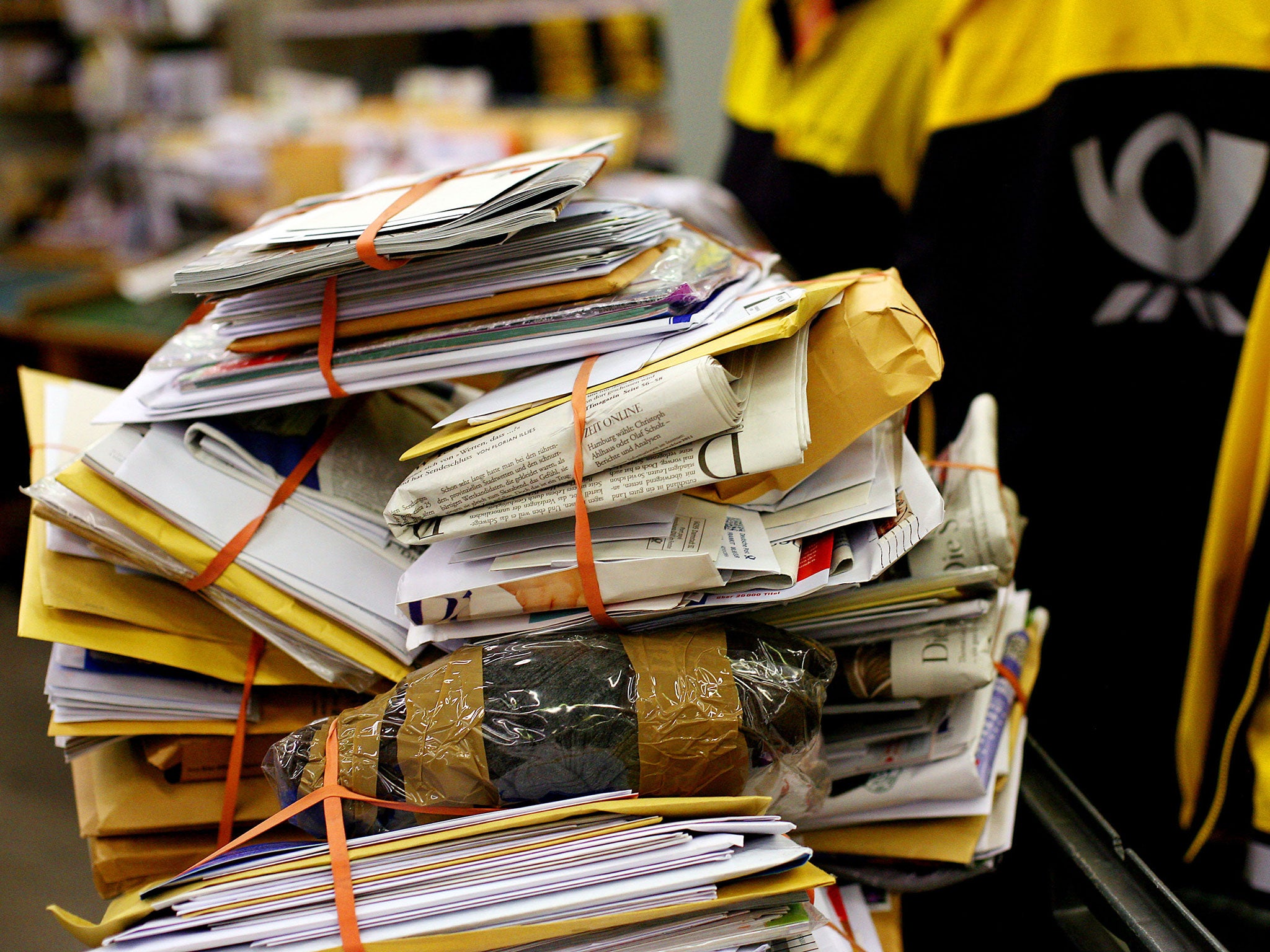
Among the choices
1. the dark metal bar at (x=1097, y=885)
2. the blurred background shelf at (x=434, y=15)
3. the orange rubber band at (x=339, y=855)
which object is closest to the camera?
the orange rubber band at (x=339, y=855)

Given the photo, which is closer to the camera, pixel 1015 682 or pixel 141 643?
pixel 141 643

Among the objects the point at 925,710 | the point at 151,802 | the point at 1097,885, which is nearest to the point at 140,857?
the point at 151,802

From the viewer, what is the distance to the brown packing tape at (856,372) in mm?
687

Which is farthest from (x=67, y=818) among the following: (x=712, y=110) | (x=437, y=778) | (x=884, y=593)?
(x=712, y=110)

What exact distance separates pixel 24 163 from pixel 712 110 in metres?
3.41

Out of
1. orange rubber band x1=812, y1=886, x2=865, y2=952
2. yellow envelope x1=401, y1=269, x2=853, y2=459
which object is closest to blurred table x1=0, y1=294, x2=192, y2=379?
yellow envelope x1=401, y1=269, x2=853, y2=459

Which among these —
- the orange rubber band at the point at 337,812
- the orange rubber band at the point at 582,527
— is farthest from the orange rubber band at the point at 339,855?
the orange rubber band at the point at 582,527

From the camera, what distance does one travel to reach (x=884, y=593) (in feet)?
2.48

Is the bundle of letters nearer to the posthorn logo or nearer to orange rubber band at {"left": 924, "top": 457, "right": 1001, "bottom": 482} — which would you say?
orange rubber band at {"left": 924, "top": 457, "right": 1001, "bottom": 482}

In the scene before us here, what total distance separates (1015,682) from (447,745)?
57 centimetres

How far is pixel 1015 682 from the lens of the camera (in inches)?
35.6

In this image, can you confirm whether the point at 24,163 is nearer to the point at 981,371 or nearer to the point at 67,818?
the point at 67,818

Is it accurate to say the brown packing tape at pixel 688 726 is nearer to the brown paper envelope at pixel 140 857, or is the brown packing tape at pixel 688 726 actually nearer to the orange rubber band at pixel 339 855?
the orange rubber band at pixel 339 855

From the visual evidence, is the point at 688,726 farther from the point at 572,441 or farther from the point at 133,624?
the point at 133,624
